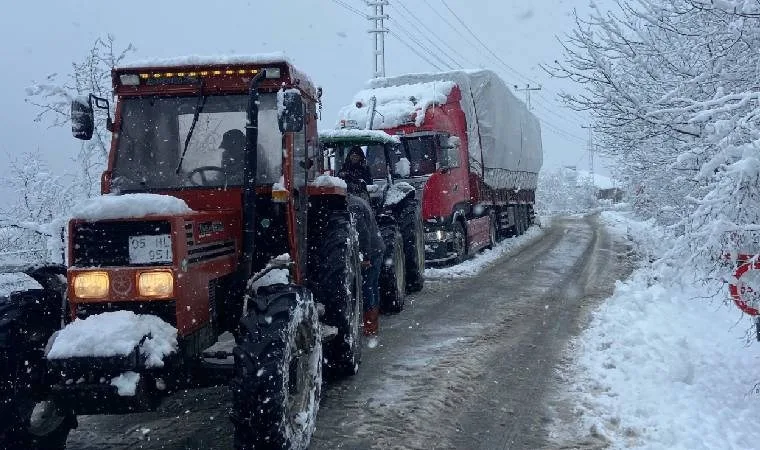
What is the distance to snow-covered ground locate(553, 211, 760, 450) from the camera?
4523 mm

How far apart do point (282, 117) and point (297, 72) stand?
1.08 metres

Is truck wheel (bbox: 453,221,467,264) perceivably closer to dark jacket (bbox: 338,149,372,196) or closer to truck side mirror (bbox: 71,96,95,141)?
dark jacket (bbox: 338,149,372,196)

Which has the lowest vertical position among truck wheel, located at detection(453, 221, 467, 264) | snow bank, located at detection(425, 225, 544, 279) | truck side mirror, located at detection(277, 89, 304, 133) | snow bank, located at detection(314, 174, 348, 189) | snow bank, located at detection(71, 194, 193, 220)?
snow bank, located at detection(425, 225, 544, 279)

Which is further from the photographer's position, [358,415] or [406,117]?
[406,117]

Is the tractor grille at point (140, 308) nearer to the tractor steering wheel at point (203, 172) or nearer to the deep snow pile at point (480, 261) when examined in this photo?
the tractor steering wheel at point (203, 172)

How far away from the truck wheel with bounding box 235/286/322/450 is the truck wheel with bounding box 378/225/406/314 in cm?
469

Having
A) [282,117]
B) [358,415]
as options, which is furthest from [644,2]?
[358,415]

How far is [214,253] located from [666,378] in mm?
3997

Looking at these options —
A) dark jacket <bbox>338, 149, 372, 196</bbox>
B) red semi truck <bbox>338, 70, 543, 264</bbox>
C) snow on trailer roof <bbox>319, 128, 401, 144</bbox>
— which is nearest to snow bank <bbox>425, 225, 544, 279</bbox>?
red semi truck <bbox>338, 70, 543, 264</bbox>

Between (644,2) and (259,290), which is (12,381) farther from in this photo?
(644,2)

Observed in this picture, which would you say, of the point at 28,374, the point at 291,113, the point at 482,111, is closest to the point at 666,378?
the point at 291,113

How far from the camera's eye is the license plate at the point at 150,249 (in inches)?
148

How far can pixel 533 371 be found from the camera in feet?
20.4

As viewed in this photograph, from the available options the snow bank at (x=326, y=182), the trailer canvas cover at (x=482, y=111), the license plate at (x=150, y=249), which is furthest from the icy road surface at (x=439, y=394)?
the trailer canvas cover at (x=482, y=111)
